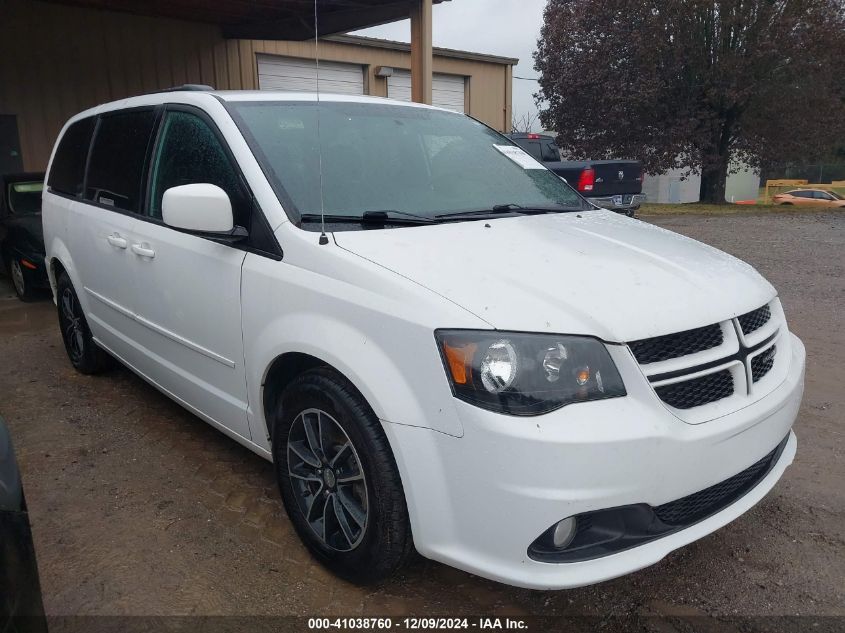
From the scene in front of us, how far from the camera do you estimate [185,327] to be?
10.5 ft

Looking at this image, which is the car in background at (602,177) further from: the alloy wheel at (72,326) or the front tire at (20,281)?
the alloy wheel at (72,326)

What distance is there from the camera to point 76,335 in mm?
4938

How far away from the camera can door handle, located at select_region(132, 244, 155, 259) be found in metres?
3.41

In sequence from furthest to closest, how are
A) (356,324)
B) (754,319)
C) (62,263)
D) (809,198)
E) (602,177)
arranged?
(809,198) → (602,177) → (62,263) → (754,319) → (356,324)

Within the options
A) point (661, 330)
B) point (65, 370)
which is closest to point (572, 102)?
point (65, 370)

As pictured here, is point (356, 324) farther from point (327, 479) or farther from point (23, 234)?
point (23, 234)

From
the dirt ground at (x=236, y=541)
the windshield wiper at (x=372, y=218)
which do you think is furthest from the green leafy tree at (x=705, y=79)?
the windshield wiper at (x=372, y=218)

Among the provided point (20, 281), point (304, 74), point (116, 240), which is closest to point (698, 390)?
point (116, 240)

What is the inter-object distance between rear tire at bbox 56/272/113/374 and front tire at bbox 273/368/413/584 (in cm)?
265

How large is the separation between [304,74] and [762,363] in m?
13.2

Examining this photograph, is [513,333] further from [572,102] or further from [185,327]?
[572,102]

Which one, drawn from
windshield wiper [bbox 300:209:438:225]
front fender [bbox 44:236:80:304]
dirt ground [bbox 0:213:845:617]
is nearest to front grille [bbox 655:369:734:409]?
dirt ground [bbox 0:213:845:617]

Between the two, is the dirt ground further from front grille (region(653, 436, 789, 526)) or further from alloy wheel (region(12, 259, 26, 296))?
alloy wheel (region(12, 259, 26, 296))

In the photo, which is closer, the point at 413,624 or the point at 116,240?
the point at 413,624
